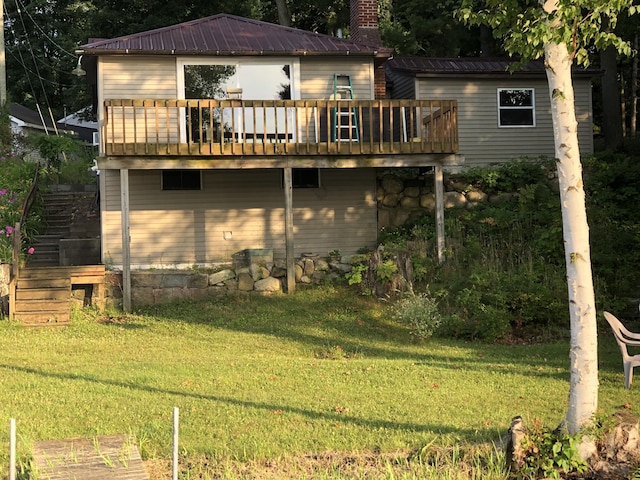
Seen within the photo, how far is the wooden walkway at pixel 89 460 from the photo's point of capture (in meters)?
5.26

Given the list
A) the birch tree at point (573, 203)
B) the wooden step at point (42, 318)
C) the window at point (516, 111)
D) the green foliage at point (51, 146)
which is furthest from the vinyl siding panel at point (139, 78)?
the birch tree at point (573, 203)

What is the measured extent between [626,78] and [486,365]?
22738 millimetres

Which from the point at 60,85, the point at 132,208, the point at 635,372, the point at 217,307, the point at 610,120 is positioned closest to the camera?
the point at 635,372

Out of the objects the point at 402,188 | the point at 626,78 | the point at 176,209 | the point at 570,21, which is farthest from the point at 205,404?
the point at 626,78

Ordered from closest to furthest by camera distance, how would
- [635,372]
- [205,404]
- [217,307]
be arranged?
[205,404], [635,372], [217,307]

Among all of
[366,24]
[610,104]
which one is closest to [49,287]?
[366,24]

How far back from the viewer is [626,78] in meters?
28.9

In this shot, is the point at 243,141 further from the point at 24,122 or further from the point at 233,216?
the point at 24,122

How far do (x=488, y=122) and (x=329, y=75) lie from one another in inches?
198

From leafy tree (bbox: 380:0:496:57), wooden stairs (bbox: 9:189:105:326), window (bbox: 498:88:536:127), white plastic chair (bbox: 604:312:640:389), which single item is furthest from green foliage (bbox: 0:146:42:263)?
leafy tree (bbox: 380:0:496:57)

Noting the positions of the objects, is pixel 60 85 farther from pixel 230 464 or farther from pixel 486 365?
pixel 230 464

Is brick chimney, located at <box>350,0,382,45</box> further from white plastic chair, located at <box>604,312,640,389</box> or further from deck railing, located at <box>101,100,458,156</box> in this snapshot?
white plastic chair, located at <box>604,312,640,389</box>

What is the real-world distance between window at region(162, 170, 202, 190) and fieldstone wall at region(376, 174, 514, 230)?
412 cm

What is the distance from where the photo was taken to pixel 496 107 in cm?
1969
